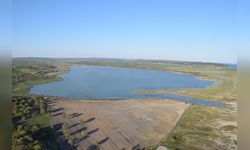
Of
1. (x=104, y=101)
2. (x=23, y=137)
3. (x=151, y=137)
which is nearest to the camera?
(x=23, y=137)

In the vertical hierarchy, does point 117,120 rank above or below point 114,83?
below

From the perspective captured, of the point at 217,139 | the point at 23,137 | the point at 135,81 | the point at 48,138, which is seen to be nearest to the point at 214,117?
the point at 217,139

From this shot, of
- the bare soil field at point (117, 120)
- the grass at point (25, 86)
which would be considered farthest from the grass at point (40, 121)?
the grass at point (25, 86)

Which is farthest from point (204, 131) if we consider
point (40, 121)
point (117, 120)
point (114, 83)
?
point (40, 121)

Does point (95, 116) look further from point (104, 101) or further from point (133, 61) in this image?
point (133, 61)

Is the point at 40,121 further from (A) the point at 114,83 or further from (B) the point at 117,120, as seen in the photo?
(A) the point at 114,83

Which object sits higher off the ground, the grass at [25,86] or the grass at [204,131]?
the grass at [25,86]

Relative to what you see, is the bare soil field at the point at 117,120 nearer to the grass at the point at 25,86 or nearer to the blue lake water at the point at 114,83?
the blue lake water at the point at 114,83
